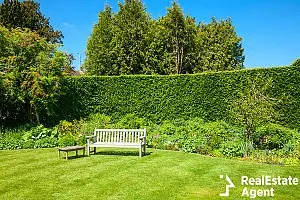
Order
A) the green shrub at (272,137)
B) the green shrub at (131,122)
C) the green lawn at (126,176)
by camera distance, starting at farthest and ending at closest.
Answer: the green shrub at (131,122), the green shrub at (272,137), the green lawn at (126,176)

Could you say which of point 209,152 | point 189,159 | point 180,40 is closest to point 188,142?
point 209,152

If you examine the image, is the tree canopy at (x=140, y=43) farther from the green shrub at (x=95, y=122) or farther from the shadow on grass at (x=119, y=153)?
the shadow on grass at (x=119, y=153)

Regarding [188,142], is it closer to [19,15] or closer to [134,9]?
[134,9]

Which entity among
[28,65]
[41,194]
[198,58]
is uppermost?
[198,58]

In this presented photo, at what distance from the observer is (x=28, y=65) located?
15.2 meters

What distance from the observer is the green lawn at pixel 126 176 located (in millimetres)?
6500

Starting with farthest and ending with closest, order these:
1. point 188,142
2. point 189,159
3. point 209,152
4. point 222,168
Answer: point 188,142 → point 209,152 → point 189,159 → point 222,168

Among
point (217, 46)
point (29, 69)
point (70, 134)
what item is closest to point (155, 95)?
point (70, 134)

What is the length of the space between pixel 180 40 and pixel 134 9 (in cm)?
435

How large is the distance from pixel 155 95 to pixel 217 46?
14.6 m

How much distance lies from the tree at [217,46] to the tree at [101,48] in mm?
7423

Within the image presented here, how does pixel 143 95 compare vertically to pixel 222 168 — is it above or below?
above

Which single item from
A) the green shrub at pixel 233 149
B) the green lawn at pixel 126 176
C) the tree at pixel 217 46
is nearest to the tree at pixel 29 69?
the green lawn at pixel 126 176

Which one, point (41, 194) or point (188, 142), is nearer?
point (41, 194)
